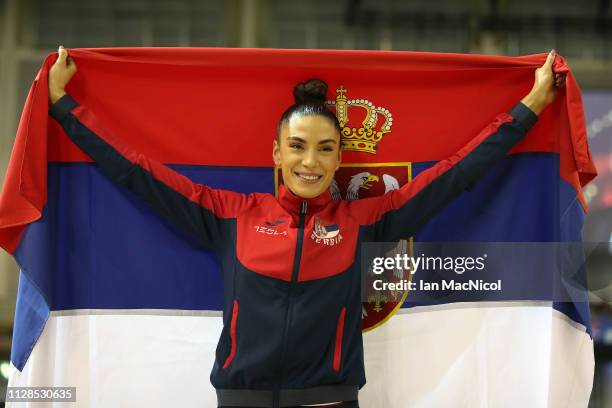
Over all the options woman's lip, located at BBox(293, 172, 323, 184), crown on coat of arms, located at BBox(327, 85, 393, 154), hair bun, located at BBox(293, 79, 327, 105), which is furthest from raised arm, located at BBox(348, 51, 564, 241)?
hair bun, located at BBox(293, 79, 327, 105)

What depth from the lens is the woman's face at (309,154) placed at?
2002 millimetres

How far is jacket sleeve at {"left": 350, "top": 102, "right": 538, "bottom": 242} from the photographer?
207 centimetres

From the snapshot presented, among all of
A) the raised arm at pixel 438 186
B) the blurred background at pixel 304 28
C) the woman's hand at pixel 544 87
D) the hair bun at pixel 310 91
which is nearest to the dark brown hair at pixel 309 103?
the hair bun at pixel 310 91

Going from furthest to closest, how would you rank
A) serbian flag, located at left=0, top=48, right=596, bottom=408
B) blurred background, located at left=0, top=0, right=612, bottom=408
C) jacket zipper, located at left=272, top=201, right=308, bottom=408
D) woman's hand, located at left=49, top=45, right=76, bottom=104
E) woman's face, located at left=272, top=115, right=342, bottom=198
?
blurred background, located at left=0, top=0, right=612, bottom=408, serbian flag, located at left=0, top=48, right=596, bottom=408, woman's hand, located at left=49, top=45, right=76, bottom=104, woman's face, located at left=272, top=115, right=342, bottom=198, jacket zipper, located at left=272, top=201, right=308, bottom=408

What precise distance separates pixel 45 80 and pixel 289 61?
0.74 metres

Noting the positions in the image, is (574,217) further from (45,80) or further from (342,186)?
(45,80)

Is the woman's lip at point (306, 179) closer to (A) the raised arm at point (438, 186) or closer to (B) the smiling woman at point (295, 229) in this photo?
(B) the smiling woman at point (295, 229)

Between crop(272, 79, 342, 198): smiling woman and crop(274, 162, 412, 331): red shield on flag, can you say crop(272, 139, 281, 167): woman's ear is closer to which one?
crop(272, 79, 342, 198): smiling woman

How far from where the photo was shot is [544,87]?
217 centimetres

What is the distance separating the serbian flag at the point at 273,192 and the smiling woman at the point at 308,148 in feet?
0.75

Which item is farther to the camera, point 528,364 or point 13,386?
point 528,364

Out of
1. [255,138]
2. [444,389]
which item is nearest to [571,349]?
[444,389]

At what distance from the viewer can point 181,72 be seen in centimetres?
226

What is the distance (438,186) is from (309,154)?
15.6 inches
